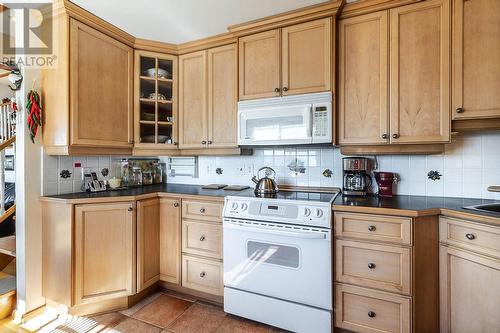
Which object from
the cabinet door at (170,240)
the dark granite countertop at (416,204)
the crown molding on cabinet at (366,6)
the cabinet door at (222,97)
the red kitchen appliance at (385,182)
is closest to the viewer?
the dark granite countertop at (416,204)

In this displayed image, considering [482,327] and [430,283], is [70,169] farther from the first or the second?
[482,327]

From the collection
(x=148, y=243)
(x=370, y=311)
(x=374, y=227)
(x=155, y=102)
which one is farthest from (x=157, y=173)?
(x=370, y=311)

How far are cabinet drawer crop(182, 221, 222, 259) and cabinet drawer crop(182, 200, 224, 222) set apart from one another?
0.05 m

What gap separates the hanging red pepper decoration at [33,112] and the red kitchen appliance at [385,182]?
2702 mm

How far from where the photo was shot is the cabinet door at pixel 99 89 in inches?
73.5

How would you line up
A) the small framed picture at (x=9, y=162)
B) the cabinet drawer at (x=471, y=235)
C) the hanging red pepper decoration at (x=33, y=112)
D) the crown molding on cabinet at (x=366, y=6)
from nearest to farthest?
1. the cabinet drawer at (x=471, y=235)
2. the crown molding on cabinet at (x=366, y=6)
3. the hanging red pepper decoration at (x=33, y=112)
4. the small framed picture at (x=9, y=162)

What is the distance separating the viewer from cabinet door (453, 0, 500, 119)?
4.94 ft

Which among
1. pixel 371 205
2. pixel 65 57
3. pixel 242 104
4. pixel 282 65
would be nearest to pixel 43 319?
pixel 65 57

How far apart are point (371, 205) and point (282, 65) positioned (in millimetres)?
1276

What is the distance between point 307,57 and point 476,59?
1073 millimetres

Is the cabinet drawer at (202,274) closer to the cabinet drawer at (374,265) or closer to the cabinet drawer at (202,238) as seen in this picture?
the cabinet drawer at (202,238)

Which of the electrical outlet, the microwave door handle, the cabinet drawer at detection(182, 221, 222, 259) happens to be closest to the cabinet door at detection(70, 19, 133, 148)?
the cabinet drawer at detection(182, 221, 222, 259)

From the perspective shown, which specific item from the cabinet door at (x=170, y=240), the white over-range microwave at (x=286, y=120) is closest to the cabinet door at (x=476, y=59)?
the white over-range microwave at (x=286, y=120)

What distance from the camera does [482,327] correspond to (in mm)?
1325
